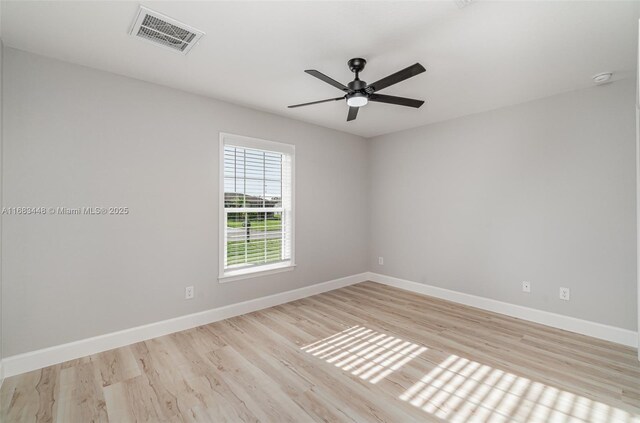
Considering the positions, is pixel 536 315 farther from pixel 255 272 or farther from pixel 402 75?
pixel 255 272

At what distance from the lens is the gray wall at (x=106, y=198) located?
234 centimetres

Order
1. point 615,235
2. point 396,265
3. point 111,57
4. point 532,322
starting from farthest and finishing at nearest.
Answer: point 396,265, point 532,322, point 615,235, point 111,57

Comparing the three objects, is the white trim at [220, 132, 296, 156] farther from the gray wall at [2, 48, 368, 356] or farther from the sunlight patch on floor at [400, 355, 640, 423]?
the sunlight patch on floor at [400, 355, 640, 423]

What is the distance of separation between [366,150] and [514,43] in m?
3.12

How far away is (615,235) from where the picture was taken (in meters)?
2.88

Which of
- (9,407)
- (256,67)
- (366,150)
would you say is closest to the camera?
(9,407)

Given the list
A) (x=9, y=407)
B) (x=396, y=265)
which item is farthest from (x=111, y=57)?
(x=396, y=265)

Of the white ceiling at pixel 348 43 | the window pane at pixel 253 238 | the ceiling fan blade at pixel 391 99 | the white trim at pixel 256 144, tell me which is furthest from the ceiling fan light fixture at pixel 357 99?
the window pane at pixel 253 238

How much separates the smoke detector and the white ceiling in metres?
0.07

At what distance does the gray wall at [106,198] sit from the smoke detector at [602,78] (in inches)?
138

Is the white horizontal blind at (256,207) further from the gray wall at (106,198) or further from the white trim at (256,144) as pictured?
the gray wall at (106,198)

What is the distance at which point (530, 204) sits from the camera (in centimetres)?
342

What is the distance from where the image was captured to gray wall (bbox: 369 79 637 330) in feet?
9.43

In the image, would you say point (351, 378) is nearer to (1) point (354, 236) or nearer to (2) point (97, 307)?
(2) point (97, 307)
